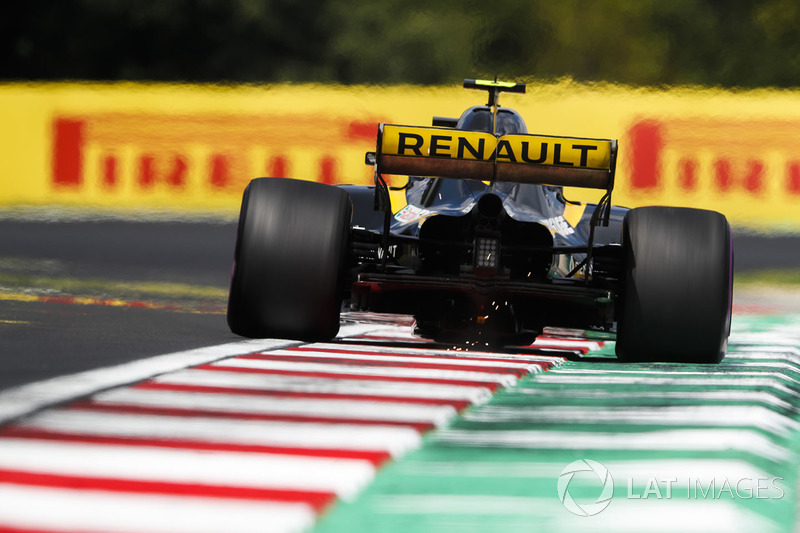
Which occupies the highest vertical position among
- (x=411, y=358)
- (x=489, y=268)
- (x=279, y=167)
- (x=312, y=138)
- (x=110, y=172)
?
(x=312, y=138)

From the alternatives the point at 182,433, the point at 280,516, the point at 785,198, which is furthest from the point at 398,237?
the point at 785,198

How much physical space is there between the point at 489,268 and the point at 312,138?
1030 centimetres

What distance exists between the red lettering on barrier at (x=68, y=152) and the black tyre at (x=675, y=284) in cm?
1174

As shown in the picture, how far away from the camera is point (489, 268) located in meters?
7.15

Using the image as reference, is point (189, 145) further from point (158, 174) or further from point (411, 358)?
point (411, 358)

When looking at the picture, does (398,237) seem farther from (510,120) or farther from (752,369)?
(752,369)

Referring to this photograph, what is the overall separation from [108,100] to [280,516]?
15.1 meters

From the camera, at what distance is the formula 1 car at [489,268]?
6.77 metres

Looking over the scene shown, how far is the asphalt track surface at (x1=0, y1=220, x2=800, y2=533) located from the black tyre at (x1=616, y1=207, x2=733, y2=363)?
0.18m

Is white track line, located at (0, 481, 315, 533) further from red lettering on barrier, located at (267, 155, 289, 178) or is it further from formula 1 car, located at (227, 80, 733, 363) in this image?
red lettering on barrier, located at (267, 155, 289, 178)

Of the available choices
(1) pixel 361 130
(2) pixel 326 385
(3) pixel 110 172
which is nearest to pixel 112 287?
(3) pixel 110 172

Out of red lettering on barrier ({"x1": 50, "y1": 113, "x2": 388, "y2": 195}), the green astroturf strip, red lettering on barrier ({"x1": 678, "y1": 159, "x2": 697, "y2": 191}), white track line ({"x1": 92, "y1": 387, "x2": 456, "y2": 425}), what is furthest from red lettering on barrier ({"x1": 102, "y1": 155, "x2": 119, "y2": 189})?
white track line ({"x1": 92, "y1": 387, "x2": 456, "y2": 425})

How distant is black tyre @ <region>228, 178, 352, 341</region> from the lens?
6824mm

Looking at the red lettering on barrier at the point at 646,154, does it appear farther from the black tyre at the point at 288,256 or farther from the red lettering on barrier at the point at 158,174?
the black tyre at the point at 288,256
